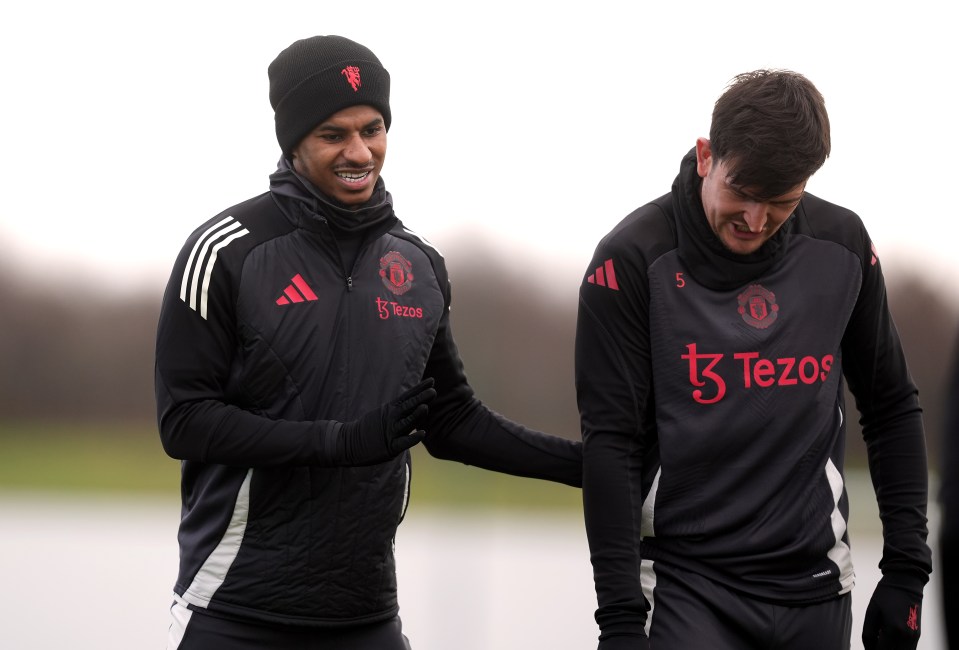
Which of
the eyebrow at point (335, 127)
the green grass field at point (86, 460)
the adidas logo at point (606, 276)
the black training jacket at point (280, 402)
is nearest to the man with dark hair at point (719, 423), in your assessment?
the adidas logo at point (606, 276)

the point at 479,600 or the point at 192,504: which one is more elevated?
the point at 192,504

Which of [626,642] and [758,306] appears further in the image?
[758,306]

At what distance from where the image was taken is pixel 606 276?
209 cm

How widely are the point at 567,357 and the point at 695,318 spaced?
6553 millimetres

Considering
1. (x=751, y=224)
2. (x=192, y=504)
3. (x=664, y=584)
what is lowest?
(x=664, y=584)

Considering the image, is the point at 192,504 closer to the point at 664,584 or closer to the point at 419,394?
the point at 419,394

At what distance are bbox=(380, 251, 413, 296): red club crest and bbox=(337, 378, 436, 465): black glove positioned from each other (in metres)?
0.27

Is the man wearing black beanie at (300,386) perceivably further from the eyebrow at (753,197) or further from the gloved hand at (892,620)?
the gloved hand at (892,620)

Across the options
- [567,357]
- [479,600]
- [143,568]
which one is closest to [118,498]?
[143,568]

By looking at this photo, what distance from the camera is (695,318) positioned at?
208 centimetres

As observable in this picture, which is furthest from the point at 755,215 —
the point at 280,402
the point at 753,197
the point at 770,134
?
the point at 280,402

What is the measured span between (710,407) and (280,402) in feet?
2.59

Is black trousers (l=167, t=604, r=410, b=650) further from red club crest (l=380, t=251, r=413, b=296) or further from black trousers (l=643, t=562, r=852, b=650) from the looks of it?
red club crest (l=380, t=251, r=413, b=296)

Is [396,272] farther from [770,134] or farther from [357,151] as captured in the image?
[770,134]
